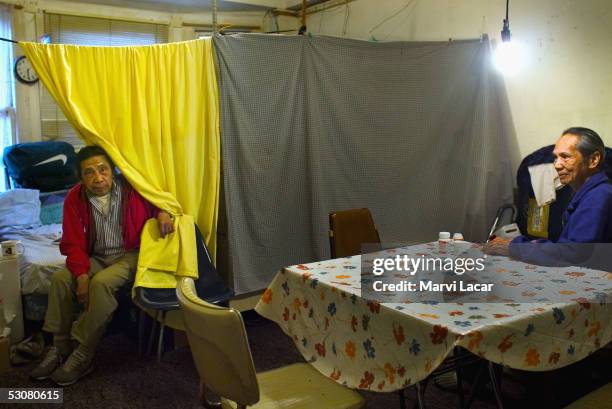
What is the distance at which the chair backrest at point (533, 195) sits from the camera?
308cm

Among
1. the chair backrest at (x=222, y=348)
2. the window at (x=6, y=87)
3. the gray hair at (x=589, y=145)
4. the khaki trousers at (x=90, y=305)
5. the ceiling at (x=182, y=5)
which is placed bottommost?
the khaki trousers at (x=90, y=305)

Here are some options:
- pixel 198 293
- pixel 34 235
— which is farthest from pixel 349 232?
pixel 34 235

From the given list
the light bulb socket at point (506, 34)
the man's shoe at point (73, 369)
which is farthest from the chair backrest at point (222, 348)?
the light bulb socket at point (506, 34)

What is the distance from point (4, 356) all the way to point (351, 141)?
2280 mm

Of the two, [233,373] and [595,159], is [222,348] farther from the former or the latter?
[595,159]

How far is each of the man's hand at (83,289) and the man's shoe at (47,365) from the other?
1.01 feet

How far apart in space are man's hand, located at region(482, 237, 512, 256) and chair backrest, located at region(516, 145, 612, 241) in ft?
3.47

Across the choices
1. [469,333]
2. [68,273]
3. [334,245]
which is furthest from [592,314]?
[68,273]

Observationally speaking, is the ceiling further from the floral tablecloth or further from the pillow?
the floral tablecloth

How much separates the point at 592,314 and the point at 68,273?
2390 millimetres

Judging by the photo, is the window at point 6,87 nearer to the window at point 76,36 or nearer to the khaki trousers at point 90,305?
the window at point 76,36

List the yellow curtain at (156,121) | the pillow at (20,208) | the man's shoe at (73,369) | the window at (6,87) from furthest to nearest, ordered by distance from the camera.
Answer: the window at (6,87) < the pillow at (20,208) < the yellow curtain at (156,121) < the man's shoe at (73,369)

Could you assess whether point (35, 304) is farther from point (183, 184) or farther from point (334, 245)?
point (334, 245)

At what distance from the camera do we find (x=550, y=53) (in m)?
3.29
